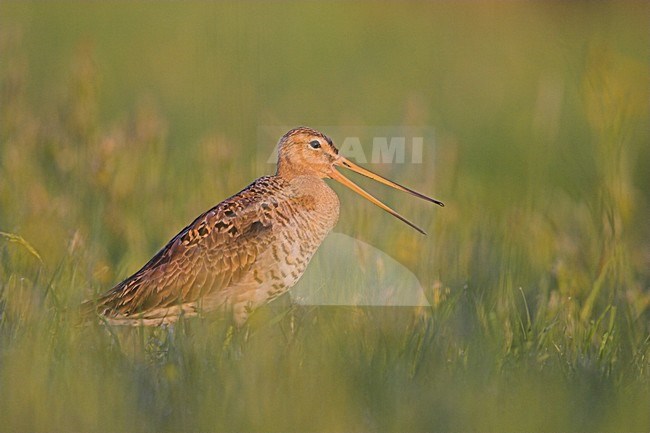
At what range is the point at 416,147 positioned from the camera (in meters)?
7.37

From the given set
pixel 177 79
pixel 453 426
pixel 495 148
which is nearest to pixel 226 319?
pixel 453 426

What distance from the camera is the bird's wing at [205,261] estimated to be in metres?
5.22

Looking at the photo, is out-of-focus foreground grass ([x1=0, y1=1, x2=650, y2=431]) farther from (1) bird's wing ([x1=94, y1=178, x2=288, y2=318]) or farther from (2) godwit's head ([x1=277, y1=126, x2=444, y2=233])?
(2) godwit's head ([x1=277, y1=126, x2=444, y2=233])

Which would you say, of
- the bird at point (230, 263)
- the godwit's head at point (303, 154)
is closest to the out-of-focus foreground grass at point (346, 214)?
the bird at point (230, 263)

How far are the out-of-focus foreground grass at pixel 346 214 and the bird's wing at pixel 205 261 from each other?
166 millimetres

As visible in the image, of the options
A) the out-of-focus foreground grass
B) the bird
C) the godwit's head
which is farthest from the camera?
the godwit's head

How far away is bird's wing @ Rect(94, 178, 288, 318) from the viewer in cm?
522

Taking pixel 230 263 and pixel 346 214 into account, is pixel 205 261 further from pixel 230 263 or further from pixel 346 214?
pixel 346 214

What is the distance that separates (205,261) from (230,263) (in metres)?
0.11

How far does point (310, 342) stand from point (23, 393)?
1065 millimetres

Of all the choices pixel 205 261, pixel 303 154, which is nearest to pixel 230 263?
pixel 205 261

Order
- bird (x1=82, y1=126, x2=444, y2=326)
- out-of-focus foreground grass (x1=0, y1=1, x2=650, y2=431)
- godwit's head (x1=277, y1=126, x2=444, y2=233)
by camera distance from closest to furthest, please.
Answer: out-of-focus foreground grass (x1=0, y1=1, x2=650, y2=431), bird (x1=82, y1=126, x2=444, y2=326), godwit's head (x1=277, y1=126, x2=444, y2=233)

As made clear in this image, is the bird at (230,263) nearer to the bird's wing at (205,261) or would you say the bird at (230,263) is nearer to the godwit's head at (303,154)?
the bird's wing at (205,261)

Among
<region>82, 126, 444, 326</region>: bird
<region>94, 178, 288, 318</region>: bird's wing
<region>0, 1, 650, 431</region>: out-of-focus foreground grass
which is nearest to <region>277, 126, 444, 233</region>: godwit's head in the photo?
<region>82, 126, 444, 326</region>: bird
